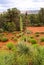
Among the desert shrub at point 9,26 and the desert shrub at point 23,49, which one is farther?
the desert shrub at point 9,26

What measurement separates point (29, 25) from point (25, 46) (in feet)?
66.2

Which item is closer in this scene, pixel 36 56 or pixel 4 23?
pixel 36 56

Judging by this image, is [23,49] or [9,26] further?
[9,26]

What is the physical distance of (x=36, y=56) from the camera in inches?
320

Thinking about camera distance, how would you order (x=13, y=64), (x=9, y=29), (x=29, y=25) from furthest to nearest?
(x=29, y=25), (x=9, y=29), (x=13, y=64)

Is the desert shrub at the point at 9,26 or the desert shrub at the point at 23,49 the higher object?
the desert shrub at the point at 23,49

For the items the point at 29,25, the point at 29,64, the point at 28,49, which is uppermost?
the point at 28,49

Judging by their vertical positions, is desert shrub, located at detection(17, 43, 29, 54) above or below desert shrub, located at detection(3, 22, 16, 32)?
above

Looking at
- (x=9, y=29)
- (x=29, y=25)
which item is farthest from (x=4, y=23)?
(x=29, y=25)

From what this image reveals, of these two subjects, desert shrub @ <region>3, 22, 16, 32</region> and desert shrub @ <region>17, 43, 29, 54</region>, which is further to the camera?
desert shrub @ <region>3, 22, 16, 32</region>

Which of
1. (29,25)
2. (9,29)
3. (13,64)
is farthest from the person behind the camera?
(29,25)

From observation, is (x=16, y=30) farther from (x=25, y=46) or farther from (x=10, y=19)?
(x=25, y=46)

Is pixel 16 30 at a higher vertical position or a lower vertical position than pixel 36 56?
lower

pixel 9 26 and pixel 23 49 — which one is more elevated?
pixel 23 49
